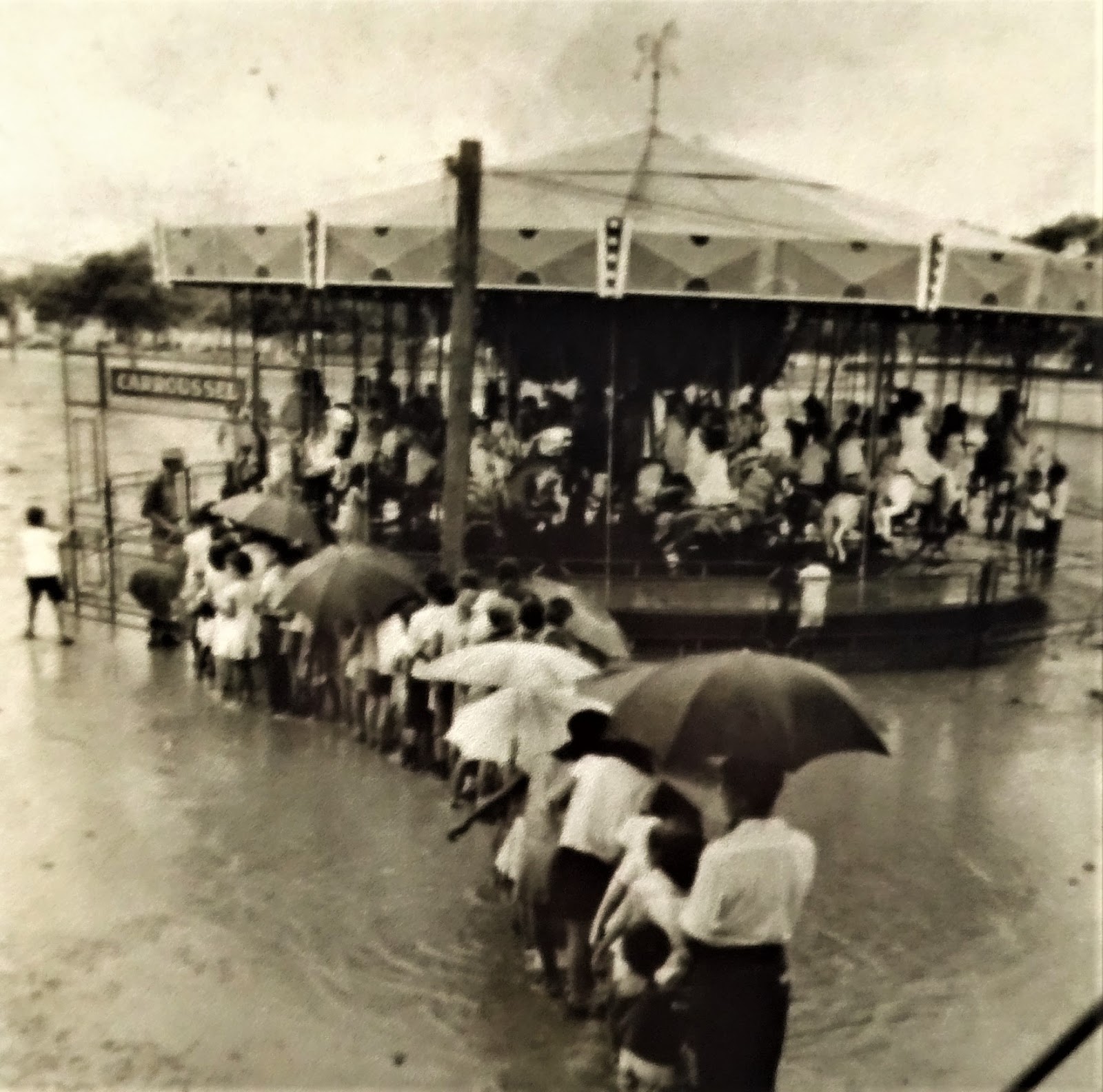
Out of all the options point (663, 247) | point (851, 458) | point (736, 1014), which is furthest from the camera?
point (851, 458)

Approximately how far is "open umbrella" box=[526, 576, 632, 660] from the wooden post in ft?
2.85

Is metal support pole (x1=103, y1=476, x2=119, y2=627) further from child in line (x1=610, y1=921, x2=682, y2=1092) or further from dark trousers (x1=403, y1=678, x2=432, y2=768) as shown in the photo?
child in line (x1=610, y1=921, x2=682, y2=1092)

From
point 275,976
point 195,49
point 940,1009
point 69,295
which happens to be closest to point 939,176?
point 195,49

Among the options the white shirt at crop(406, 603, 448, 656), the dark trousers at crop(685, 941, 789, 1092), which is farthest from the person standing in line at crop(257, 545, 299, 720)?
the dark trousers at crop(685, 941, 789, 1092)

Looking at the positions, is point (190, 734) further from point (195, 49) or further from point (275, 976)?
point (195, 49)

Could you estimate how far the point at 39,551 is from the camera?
5688 millimetres

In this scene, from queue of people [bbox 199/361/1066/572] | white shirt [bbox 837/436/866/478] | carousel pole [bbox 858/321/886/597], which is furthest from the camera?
white shirt [bbox 837/436/866/478]

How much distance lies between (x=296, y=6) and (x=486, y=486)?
3972mm

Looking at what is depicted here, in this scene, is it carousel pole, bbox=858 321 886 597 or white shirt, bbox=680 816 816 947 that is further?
carousel pole, bbox=858 321 886 597

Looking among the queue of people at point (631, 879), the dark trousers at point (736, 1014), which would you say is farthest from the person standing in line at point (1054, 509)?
the dark trousers at point (736, 1014)

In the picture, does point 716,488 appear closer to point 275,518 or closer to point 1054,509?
point 1054,509

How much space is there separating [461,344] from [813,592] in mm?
2766

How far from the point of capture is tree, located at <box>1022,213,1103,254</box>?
17.1ft

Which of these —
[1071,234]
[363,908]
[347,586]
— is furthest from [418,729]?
[1071,234]
